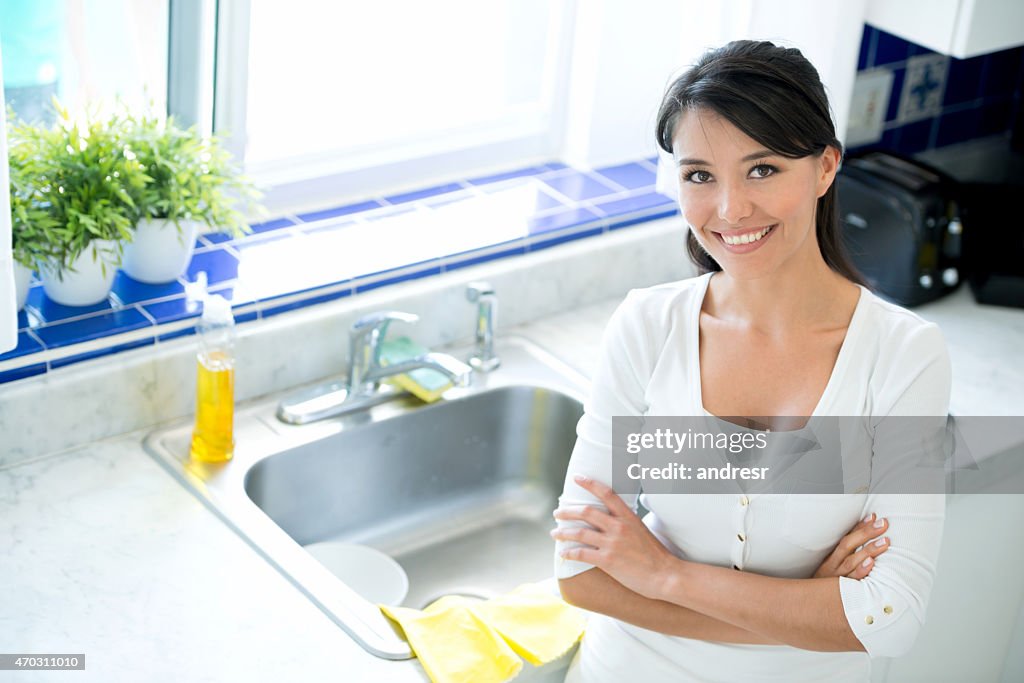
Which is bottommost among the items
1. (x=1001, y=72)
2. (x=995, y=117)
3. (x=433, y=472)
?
(x=433, y=472)

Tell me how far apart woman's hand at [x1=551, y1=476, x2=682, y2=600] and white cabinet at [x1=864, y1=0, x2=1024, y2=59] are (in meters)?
1.17

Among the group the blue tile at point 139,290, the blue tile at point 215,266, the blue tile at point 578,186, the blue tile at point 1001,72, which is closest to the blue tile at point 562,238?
the blue tile at point 578,186

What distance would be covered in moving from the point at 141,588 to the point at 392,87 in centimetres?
113

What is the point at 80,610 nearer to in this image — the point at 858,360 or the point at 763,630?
the point at 763,630

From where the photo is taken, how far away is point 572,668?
1.58 metres

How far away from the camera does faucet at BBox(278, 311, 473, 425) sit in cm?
192

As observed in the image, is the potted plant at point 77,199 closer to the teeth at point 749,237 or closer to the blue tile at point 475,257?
the blue tile at point 475,257

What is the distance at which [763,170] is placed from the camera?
1.40 metres

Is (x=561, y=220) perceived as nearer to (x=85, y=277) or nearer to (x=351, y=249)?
(x=351, y=249)

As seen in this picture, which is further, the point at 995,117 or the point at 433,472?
the point at 995,117

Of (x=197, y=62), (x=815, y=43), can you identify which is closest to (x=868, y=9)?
(x=815, y=43)

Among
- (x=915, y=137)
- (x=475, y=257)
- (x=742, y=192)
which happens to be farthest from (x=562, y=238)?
(x=915, y=137)

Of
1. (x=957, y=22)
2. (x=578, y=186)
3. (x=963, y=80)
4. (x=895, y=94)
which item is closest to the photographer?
(x=957, y=22)

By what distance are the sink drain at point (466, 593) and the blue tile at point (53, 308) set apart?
0.64 meters
